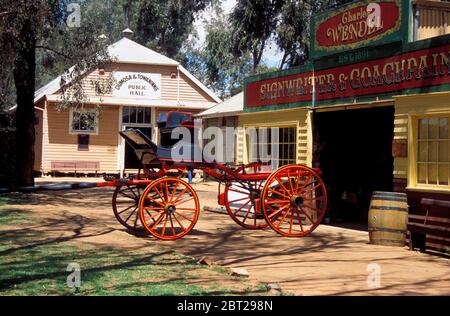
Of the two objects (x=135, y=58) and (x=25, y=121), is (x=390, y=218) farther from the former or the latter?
(x=135, y=58)

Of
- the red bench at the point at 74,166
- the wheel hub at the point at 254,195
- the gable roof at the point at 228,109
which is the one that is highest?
the gable roof at the point at 228,109

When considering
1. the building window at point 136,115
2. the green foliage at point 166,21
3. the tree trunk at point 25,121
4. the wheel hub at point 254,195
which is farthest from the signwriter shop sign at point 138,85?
the wheel hub at point 254,195

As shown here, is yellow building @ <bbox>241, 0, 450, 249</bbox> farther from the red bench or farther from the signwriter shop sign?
the red bench

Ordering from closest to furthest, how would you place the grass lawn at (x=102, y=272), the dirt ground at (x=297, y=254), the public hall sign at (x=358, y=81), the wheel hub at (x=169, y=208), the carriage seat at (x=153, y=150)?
the grass lawn at (x=102, y=272) < the dirt ground at (x=297, y=254) < the public hall sign at (x=358, y=81) < the wheel hub at (x=169, y=208) < the carriage seat at (x=153, y=150)

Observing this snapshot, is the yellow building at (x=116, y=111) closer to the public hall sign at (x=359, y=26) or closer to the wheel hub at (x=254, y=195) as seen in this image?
the public hall sign at (x=359, y=26)

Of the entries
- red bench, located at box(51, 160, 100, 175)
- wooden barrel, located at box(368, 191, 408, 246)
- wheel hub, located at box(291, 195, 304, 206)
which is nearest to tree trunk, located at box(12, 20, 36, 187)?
red bench, located at box(51, 160, 100, 175)

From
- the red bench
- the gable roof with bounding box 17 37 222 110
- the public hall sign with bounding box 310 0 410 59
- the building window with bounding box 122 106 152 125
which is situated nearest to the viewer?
the public hall sign with bounding box 310 0 410 59

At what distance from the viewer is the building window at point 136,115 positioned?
2927 centimetres

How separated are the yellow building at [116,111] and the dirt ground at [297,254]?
1382cm

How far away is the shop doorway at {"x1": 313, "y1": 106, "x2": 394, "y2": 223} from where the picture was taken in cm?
1380

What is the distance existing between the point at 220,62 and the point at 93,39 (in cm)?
2348

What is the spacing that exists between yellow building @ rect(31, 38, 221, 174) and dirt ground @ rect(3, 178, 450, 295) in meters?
13.8

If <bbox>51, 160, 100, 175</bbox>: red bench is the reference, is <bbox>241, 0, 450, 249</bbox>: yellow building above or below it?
above

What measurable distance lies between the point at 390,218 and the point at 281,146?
4.95 meters
